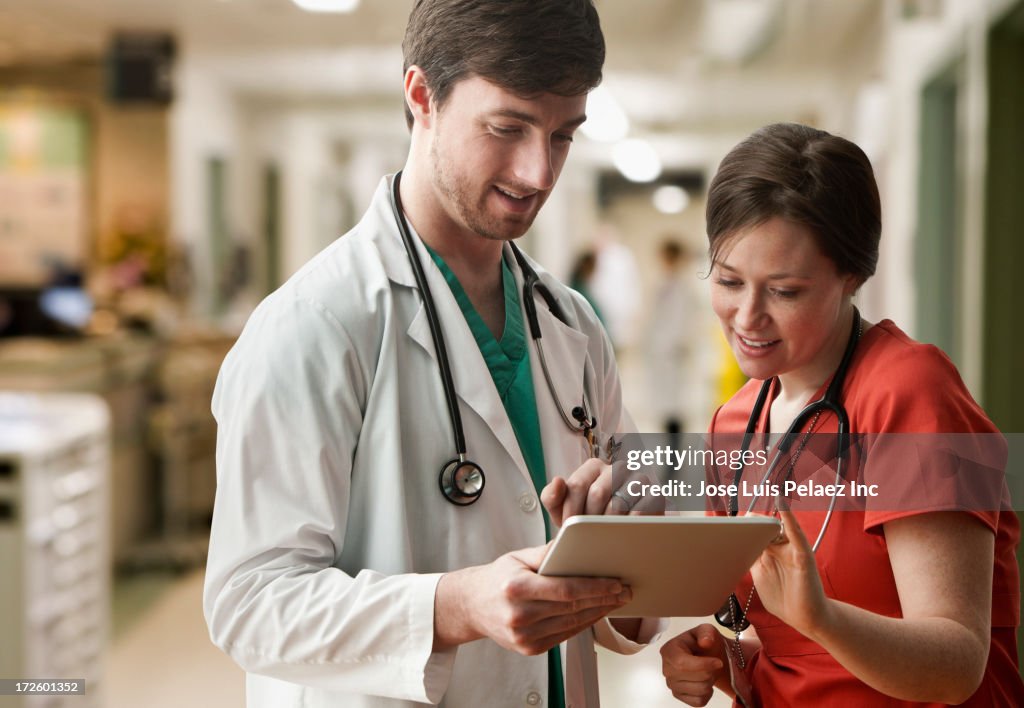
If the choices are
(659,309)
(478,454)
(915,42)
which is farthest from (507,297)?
(915,42)

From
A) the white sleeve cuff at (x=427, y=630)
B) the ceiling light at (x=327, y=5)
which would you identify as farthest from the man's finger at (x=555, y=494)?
the ceiling light at (x=327, y=5)

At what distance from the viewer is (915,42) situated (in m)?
3.12

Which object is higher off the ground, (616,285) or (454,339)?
(616,285)

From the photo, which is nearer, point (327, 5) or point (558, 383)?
point (558, 383)

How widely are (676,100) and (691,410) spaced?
1.10 meters

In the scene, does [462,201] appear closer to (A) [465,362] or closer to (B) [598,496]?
(A) [465,362]

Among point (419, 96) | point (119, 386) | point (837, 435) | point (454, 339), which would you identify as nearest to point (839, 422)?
point (837, 435)

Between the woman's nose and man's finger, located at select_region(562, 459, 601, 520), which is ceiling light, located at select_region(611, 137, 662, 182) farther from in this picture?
man's finger, located at select_region(562, 459, 601, 520)

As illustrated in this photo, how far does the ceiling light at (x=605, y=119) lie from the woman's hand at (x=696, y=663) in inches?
69.8

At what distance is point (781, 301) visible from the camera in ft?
3.37

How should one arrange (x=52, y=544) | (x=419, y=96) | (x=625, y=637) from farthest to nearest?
(x=52, y=544), (x=625, y=637), (x=419, y=96)

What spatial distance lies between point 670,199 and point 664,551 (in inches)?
74.2

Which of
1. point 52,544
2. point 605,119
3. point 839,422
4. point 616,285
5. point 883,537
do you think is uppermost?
point 605,119

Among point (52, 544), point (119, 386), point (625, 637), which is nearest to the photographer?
point (625, 637)
